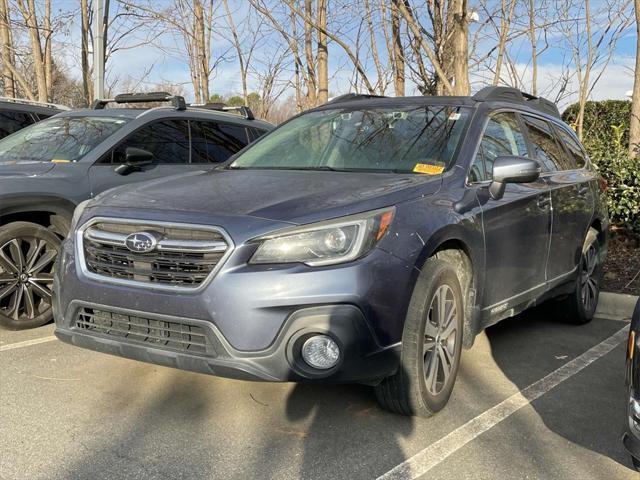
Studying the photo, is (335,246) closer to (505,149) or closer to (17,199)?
(505,149)

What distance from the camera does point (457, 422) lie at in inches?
132

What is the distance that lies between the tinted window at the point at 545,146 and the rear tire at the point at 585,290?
712mm

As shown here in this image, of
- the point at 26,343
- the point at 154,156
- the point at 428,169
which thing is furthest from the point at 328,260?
the point at 154,156

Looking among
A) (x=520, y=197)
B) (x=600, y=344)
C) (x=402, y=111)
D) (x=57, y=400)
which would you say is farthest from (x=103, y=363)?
Result: (x=600, y=344)

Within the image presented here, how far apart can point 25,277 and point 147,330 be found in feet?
7.45

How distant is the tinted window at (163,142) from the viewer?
5535 millimetres

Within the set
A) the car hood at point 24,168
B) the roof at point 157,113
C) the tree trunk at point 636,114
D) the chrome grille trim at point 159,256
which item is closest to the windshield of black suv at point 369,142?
the chrome grille trim at point 159,256

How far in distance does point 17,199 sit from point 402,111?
110 inches

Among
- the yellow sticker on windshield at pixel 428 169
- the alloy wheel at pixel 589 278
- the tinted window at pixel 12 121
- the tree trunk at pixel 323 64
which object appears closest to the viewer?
→ the yellow sticker on windshield at pixel 428 169

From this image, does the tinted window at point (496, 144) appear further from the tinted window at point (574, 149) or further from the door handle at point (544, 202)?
the tinted window at point (574, 149)

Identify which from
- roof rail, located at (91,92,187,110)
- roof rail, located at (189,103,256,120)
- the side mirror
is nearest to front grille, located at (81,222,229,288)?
the side mirror

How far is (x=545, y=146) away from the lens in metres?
4.89

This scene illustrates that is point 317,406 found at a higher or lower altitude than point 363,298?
lower

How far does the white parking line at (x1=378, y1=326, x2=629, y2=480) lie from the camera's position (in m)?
2.84
